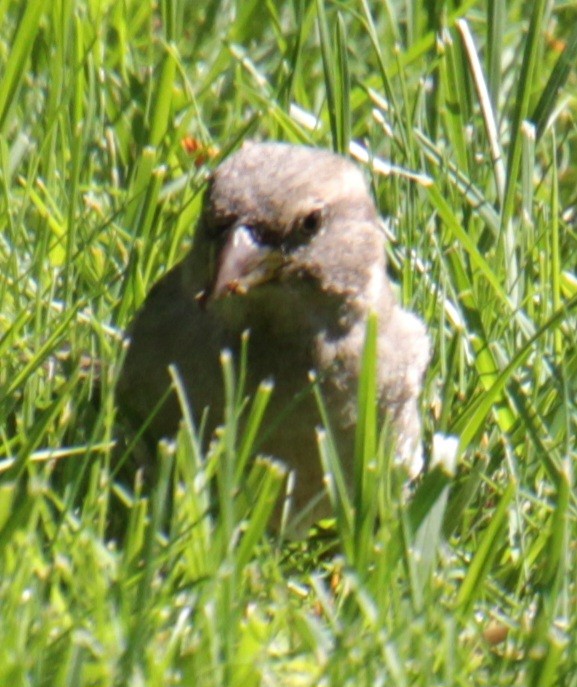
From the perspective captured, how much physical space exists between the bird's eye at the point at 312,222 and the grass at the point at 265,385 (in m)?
0.44

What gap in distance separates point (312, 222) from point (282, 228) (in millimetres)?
131

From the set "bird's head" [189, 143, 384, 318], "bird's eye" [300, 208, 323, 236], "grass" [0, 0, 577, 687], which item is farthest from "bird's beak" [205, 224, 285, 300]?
"grass" [0, 0, 577, 687]

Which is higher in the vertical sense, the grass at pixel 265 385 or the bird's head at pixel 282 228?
the bird's head at pixel 282 228

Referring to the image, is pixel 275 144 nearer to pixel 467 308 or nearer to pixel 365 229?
pixel 365 229

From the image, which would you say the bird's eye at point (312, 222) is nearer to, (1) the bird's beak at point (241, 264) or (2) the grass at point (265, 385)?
(1) the bird's beak at point (241, 264)

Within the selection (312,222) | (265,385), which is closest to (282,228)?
(312,222)

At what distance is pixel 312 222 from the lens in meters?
3.83

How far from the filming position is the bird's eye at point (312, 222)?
379cm

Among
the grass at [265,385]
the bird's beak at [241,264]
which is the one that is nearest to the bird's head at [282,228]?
the bird's beak at [241,264]

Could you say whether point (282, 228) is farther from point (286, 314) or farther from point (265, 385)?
point (265, 385)

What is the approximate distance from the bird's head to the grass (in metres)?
0.30

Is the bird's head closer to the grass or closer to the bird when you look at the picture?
the bird

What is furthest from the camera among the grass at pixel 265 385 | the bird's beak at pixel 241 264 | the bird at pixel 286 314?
the bird at pixel 286 314

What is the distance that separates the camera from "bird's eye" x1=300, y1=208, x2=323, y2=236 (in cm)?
379
